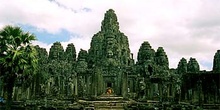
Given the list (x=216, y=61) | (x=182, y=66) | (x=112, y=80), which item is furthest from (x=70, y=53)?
(x=216, y=61)

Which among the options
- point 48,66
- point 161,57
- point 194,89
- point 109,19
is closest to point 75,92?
point 194,89

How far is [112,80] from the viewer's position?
186 feet

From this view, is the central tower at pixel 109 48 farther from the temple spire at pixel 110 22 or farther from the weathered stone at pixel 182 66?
the weathered stone at pixel 182 66

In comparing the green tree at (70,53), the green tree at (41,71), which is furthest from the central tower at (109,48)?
the green tree at (41,71)

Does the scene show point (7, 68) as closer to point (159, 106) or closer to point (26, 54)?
point (26, 54)

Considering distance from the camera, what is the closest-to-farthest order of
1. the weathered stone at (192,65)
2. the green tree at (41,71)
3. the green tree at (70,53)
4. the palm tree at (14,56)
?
1. the palm tree at (14,56)
2. the green tree at (41,71)
3. the weathered stone at (192,65)
4. the green tree at (70,53)

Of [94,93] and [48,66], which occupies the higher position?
[48,66]

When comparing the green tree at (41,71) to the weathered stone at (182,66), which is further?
the weathered stone at (182,66)

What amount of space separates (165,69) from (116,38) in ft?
43.4

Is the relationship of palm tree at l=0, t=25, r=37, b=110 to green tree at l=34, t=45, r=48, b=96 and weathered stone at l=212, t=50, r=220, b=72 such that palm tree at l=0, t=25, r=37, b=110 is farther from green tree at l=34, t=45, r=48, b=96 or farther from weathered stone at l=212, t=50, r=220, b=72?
weathered stone at l=212, t=50, r=220, b=72

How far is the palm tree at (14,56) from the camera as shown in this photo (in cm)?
1775

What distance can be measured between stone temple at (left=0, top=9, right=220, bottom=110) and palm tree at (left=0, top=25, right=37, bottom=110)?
33.5 inches

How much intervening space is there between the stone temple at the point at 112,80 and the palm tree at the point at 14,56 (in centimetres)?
85

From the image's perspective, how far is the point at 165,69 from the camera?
59.8m
